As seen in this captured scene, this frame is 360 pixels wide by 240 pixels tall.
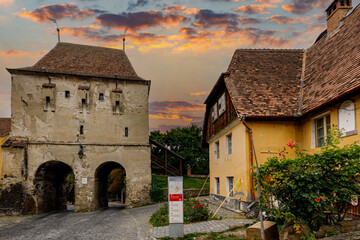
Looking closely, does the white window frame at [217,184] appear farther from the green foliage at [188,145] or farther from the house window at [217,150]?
the green foliage at [188,145]

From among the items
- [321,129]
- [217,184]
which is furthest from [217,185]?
[321,129]

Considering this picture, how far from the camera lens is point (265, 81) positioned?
14625 mm

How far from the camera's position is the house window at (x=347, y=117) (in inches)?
366

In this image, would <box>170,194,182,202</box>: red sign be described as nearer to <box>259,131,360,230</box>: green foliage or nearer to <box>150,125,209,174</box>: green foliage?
<box>259,131,360,230</box>: green foliage

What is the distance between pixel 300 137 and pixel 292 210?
7175mm

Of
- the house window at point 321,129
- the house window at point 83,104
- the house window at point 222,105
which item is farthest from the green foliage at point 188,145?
the house window at point 321,129

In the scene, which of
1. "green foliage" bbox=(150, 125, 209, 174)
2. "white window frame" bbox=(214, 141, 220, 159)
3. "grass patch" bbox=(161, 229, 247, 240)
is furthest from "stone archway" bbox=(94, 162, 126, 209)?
"green foliage" bbox=(150, 125, 209, 174)

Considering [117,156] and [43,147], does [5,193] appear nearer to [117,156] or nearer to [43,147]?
[43,147]

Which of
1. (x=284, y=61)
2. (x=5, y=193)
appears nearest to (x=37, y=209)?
(x=5, y=193)

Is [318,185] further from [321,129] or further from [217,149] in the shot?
[217,149]

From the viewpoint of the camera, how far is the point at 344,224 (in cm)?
637

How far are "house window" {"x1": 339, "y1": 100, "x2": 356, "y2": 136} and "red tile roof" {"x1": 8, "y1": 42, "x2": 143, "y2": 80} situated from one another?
641 inches

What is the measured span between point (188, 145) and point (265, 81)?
1248 inches

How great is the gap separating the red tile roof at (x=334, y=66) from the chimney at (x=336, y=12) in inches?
22.7
